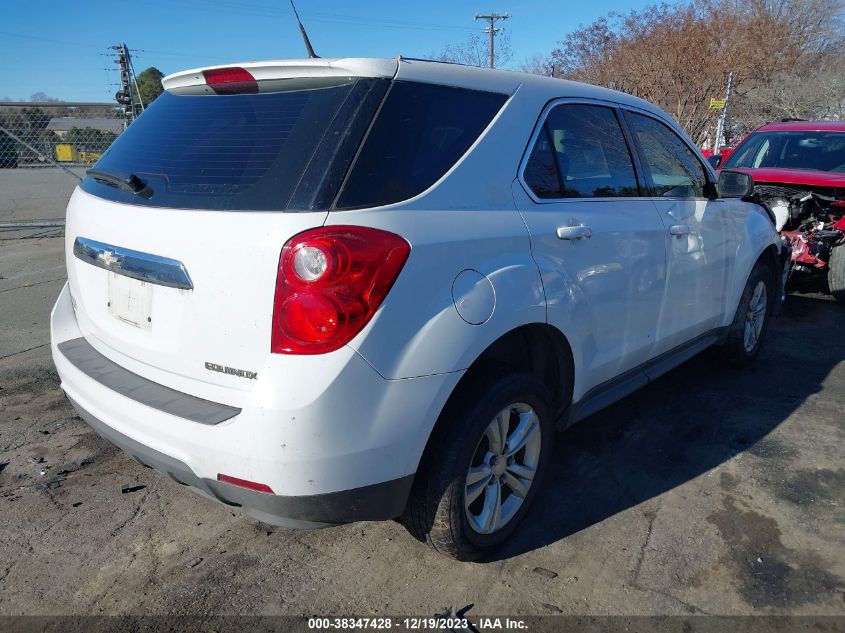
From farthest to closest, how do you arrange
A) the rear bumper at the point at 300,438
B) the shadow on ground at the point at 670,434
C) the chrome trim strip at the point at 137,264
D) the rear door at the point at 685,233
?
the rear door at the point at 685,233, the shadow on ground at the point at 670,434, the chrome trim strip at the point at 137,264, the rear bumper at the point at 300,438

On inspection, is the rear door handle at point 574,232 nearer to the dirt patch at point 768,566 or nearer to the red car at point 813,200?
the dirt patch at point 768,566

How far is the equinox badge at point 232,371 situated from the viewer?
6.72ft

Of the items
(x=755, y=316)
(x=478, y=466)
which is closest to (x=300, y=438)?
(x=478, y=466)

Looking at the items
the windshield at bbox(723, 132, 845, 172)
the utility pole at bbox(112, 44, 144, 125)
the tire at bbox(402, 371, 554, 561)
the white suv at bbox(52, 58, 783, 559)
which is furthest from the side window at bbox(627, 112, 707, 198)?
the utility pole at bbox(112, 44, 144, 125)

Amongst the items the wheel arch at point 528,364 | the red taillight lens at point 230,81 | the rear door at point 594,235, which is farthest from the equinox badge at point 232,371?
the rear door at point 594,235

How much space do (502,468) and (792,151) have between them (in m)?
7.03

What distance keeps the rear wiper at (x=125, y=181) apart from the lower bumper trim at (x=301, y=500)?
2.92 feet

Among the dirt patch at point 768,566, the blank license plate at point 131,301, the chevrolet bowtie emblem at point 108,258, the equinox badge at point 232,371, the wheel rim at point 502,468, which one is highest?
the chevrolet bowtie emblem at point 108,258

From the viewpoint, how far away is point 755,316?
4938 mm

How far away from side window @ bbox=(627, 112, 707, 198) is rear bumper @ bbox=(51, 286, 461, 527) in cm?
208

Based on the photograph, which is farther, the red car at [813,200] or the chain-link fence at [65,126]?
the chain-link fence at [65,126]

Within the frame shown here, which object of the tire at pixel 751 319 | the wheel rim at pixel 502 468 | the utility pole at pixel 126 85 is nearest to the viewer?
the wheel rim at pixel 502 468

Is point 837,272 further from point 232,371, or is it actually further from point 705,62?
point 705,62

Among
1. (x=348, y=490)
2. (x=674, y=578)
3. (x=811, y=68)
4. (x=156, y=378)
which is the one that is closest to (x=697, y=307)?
(x=674, y=578)
